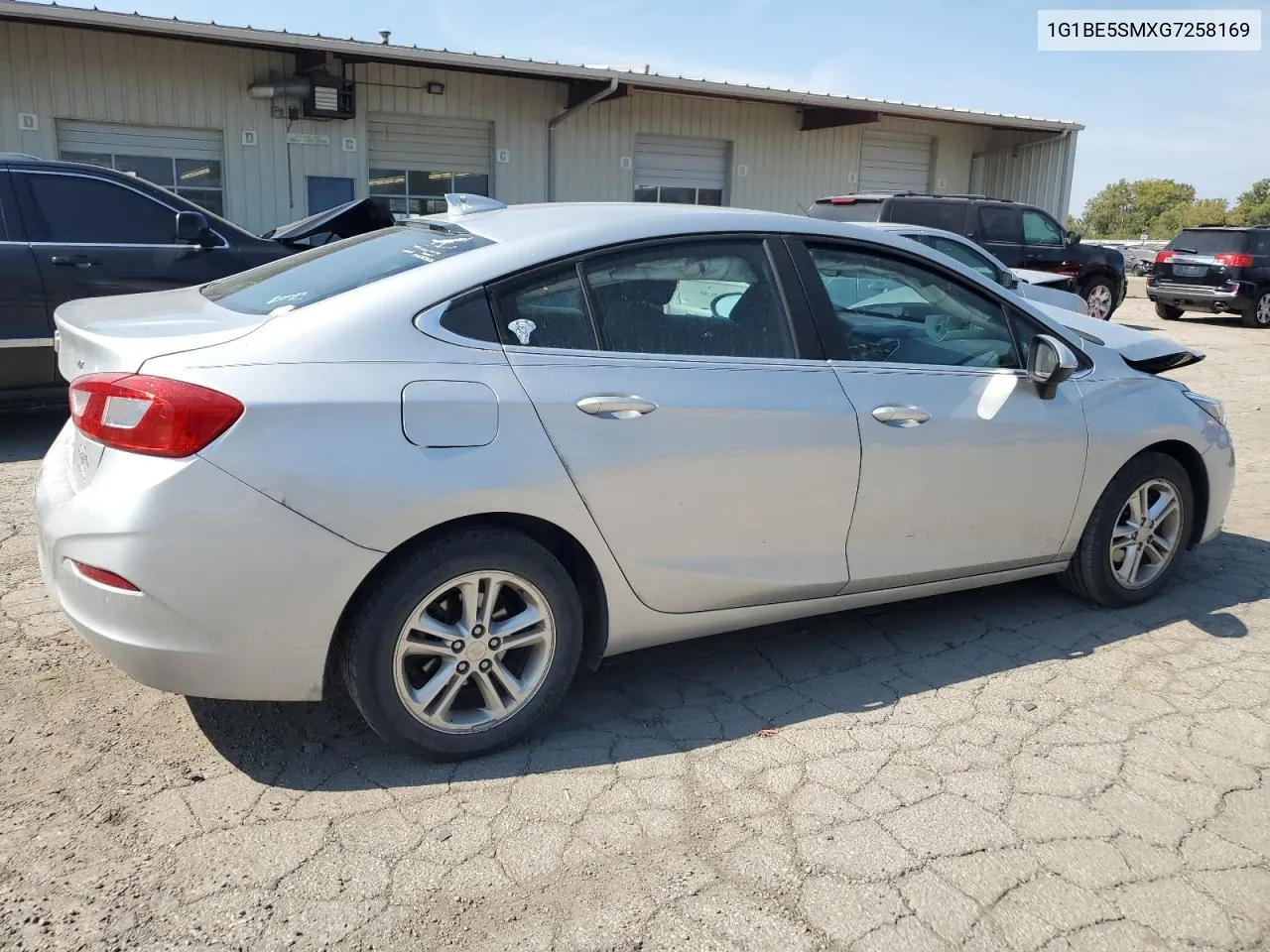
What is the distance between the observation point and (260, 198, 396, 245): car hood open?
782cm

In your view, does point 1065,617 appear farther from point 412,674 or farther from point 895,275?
point 412,674

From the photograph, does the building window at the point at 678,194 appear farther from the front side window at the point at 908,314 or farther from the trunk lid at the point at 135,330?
the trunk lid at the point at 135,330

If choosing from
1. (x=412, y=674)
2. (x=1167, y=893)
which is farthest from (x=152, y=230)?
(x=1167, y=893)

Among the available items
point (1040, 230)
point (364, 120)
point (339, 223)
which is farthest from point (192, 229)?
point (1040, 230)

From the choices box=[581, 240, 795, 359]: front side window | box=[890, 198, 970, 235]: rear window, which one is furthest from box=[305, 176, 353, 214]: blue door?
box=[581, 240, 795, 359]: front side window

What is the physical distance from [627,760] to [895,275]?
1.97 m

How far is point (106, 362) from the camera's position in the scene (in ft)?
9.16

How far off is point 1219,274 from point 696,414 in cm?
1792

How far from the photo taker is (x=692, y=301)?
11.1 feet

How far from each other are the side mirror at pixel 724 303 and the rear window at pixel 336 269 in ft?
2.47

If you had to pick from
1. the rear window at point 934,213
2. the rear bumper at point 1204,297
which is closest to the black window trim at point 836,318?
the rear window at point 934,213

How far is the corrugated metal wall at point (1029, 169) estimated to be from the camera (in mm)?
20656

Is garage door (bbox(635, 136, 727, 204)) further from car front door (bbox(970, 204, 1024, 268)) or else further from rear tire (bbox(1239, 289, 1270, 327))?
rear tire (bbox(1239, 289, 1270, 327))

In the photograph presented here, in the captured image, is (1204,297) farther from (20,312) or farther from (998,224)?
(20,312)
